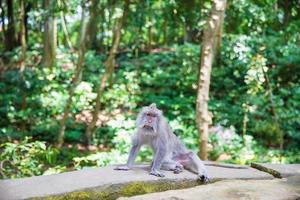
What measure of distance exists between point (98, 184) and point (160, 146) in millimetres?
851

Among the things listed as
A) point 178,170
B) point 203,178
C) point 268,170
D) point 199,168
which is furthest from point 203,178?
point 268,170

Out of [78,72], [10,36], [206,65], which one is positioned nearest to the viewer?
[206,65]

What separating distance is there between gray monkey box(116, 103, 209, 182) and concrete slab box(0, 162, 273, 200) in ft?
0.34

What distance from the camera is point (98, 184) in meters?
4.99

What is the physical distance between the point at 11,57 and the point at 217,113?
7894 mm

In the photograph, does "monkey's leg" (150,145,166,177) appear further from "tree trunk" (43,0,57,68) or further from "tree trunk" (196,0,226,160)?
"tree trunk" (43,0,57,68)

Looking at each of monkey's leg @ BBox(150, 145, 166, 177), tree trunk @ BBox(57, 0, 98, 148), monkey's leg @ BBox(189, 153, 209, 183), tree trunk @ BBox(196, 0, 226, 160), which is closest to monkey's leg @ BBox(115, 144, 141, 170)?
monkey's leg @ BBox(150, 145, 166, 177)

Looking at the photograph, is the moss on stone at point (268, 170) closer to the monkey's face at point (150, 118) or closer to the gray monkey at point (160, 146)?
the gray monkey at point (160, 146)

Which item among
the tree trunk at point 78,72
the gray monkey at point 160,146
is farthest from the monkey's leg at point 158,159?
the tree trunk at point 78,72

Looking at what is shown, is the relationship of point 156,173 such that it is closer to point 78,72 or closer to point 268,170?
point 268,170

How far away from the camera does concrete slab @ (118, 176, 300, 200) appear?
4.82 m

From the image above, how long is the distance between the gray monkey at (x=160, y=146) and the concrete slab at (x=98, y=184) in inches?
4.1

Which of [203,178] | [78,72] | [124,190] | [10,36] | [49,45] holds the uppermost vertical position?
[10,36]

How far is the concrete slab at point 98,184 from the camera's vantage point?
4836 mm
